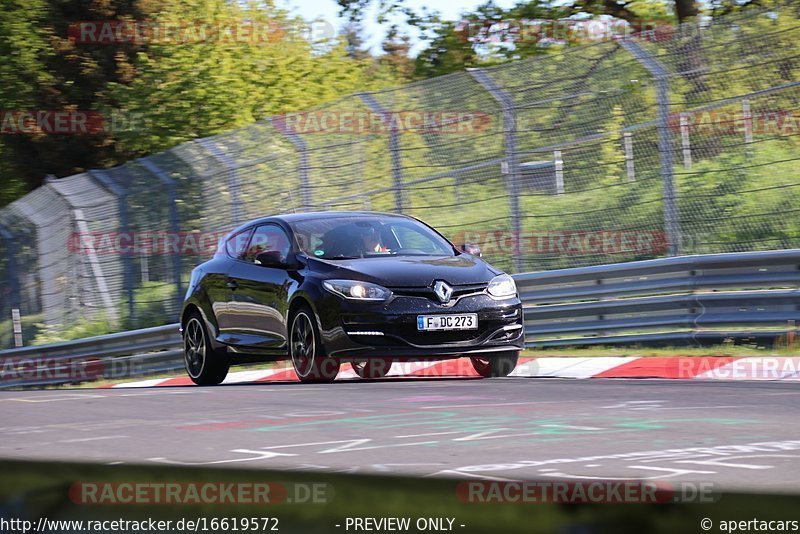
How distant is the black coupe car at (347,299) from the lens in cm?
1020

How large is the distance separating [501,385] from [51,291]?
13042 millimetres

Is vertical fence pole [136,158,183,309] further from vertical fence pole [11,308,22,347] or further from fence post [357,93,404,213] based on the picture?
vertical fence pole [11,308,22,347]

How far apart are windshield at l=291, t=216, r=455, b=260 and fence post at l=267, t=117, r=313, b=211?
4.60 meters

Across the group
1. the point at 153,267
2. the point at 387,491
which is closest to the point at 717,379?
the point at 387,491

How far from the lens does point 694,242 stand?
1252 centimetres

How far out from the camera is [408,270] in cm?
1045

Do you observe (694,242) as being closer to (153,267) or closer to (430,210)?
(430,210)

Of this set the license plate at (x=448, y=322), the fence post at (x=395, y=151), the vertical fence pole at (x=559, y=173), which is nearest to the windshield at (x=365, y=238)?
the license plate at (x=448, y=322)

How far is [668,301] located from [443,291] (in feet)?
9.51

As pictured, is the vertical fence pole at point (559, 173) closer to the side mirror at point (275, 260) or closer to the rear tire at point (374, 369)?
the rear tire at point (374, 369)

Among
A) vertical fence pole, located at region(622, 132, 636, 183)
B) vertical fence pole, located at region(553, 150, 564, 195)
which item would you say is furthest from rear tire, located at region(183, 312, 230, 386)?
vertical fence pole, located at region(622, 132, 636, 183)

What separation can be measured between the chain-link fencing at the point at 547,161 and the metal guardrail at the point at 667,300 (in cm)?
42

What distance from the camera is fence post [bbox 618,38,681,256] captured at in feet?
40.3

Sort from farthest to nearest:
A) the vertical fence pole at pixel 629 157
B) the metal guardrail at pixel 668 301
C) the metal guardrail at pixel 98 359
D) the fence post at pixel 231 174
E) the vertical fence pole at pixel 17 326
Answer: the vertical fence pole at pixel 17 326 → the fence post at pixel 231 174 → the metal guardrail at pixel 98 359 → the vertical fence pole at pixel 629 157 → the metal guardrail at pixel 668 301
